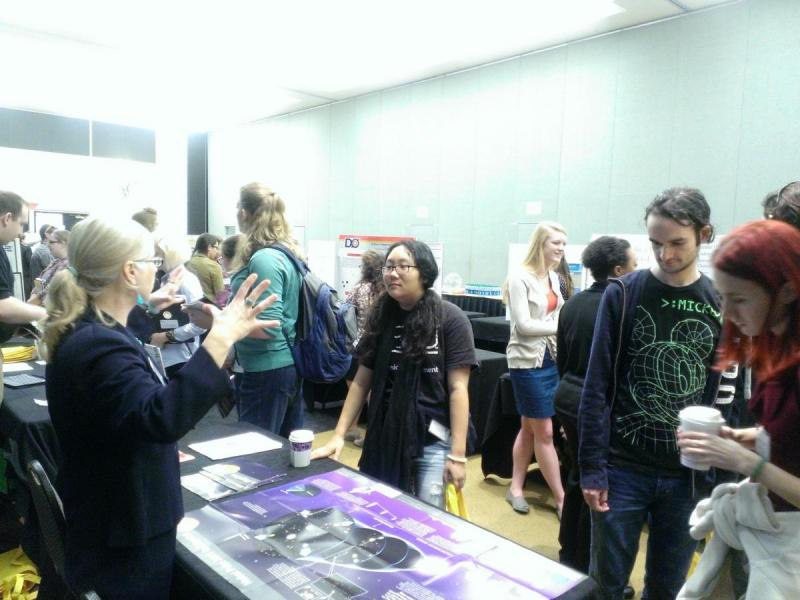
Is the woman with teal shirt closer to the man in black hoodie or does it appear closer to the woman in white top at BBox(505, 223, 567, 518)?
the man in black hoodie

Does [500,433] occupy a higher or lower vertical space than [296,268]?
lower

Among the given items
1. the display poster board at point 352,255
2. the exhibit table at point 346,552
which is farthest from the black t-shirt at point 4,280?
the display poster board at point 352,255

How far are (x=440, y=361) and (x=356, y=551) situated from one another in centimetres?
77

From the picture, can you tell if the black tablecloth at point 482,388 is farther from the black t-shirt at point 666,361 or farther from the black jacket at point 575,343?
the black t-shirt at point 666,361

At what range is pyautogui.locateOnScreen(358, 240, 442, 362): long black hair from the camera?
1.81m

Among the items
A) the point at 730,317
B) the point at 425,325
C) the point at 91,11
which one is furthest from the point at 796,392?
the point at 91,11

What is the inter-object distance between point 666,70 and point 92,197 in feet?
29.2

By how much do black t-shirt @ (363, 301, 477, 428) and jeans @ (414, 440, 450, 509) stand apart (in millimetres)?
88

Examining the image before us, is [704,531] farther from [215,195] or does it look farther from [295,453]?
[215,195]

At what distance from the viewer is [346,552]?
3.85 ft

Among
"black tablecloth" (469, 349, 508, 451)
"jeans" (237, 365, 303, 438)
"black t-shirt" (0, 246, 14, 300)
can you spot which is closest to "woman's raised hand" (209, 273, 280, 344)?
"jeans" (237, 365, 303, 438)

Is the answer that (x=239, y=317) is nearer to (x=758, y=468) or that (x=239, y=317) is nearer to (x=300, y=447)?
(x=300, y=447)

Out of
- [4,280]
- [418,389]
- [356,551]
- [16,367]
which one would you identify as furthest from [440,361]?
[16,367]

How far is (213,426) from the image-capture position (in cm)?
201
